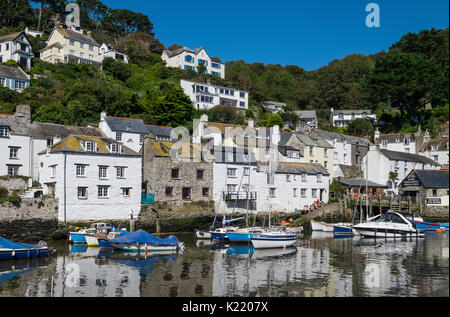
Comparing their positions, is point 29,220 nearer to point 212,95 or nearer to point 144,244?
point 144,244

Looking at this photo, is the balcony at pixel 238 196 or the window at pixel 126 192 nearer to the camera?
the window at pixel 126 192

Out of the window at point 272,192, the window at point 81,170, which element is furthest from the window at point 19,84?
the window at point 272,192

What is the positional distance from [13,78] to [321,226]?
55.8 metres

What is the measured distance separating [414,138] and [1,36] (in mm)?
84130

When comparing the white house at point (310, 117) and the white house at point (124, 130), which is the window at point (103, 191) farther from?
the white house at point (310, 117)

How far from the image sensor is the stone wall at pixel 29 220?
121 feet

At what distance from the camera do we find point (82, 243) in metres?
38.0

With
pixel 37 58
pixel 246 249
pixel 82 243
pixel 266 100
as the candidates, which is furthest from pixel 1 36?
pixel 246 249

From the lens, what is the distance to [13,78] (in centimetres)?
7019

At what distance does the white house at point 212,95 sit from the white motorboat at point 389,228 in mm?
48294

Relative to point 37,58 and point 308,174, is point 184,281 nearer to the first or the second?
point 308,174

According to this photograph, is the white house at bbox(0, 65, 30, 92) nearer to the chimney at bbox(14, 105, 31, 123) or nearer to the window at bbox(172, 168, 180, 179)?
the chimney at bbox(14, 105, 31, 123)

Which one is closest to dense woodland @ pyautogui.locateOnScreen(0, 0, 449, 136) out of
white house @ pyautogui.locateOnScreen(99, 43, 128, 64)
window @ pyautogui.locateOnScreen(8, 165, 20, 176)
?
white house @ pyautogui.locateOnScreen(99, 43, 128, 64)
